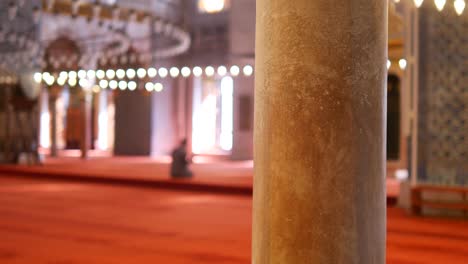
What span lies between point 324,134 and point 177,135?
1812 centimetres

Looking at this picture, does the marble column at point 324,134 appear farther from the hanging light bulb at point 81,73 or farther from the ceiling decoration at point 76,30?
the hanging light bulb at point 81,73

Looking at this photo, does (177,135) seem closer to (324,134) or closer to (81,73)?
(81,73)

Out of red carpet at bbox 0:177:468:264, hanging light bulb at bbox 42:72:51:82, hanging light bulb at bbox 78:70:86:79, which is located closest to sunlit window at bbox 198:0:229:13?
hanging light bulb at bbox 78:70:86:79

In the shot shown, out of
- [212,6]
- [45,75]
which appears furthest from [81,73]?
[212,6]

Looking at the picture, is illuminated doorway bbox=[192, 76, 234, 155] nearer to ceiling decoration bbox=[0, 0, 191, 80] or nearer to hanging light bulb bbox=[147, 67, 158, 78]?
ceiling decoration bbox=[0, 0, 191, 80]

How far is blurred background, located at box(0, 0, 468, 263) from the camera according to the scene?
17.9 feet

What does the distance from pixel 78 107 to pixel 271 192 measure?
2206cm

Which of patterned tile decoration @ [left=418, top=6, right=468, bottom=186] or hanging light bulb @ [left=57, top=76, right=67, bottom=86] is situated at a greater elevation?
hanging light bulb @ [left=57, top=76, right=67, bottom=86]

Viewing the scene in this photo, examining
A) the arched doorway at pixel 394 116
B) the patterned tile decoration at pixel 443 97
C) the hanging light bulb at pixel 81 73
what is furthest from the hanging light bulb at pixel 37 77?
the patterned tile decoration at pixel 443 97

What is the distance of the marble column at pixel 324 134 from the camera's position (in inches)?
67.2

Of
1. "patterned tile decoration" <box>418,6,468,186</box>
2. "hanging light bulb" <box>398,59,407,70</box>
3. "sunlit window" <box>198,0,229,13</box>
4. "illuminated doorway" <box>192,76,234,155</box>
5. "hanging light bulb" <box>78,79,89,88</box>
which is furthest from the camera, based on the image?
"illuminated doorway" <box>192,76,234,155</box>

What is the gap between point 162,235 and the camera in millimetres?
5625

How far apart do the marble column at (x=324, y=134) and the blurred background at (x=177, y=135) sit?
2832 millimetres

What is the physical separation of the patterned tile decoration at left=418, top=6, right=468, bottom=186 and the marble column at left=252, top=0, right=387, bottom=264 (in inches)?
232
